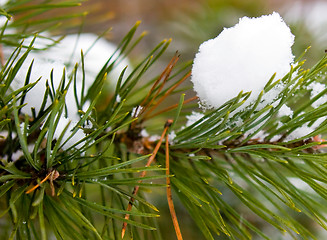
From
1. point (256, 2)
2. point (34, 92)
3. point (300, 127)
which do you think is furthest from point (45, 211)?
point (256, 2)

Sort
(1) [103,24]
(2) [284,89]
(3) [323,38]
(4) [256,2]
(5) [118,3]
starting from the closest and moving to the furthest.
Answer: (2) [284,89] < (3) [323,38] < (4) [256,2] < (1) [103,24] < (5) [118,3]

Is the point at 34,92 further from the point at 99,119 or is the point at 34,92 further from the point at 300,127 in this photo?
the point at 300,127

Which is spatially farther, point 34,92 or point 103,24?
point 103,24

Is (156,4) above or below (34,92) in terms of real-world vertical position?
above

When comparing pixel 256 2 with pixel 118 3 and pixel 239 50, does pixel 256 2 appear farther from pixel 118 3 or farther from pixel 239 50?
pixel 118 3

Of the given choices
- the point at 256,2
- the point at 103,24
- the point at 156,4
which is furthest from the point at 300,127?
the point at 156,4

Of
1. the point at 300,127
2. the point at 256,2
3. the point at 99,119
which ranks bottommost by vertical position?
the point at 300,127

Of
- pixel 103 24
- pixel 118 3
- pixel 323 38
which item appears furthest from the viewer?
pixel 118 3
